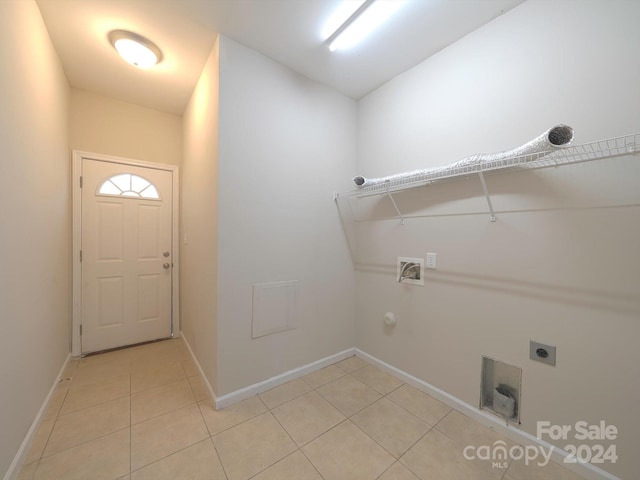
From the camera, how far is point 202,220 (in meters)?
2.09

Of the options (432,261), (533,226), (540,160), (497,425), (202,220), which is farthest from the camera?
(202,220)

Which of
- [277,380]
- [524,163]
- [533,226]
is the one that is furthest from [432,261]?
[277,380]

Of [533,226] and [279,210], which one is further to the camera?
[279,210]

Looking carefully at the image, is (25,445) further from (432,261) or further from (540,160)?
(540,160)

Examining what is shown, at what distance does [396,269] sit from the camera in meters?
2.13

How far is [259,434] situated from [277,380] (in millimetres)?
493

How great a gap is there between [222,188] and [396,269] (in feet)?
5.07

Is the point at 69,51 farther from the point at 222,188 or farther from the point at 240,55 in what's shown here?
the point at 222,188

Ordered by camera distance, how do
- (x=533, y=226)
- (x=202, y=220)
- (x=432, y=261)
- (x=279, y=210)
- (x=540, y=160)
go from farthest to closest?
(x=202, y=220) → (x=279, y=210) → (x=432, y=261) → (x=533, y=226) → (x=540, y=160)

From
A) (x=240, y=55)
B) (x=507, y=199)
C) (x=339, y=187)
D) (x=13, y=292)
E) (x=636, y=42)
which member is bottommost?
(x=13, y=292)

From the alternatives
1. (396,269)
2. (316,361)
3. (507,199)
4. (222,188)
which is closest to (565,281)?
(507,199)

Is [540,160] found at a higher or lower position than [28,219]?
higher

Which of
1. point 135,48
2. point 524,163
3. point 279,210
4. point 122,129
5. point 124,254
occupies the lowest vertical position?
point 124,254

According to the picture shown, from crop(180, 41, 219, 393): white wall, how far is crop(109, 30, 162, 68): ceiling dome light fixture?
370 mm
